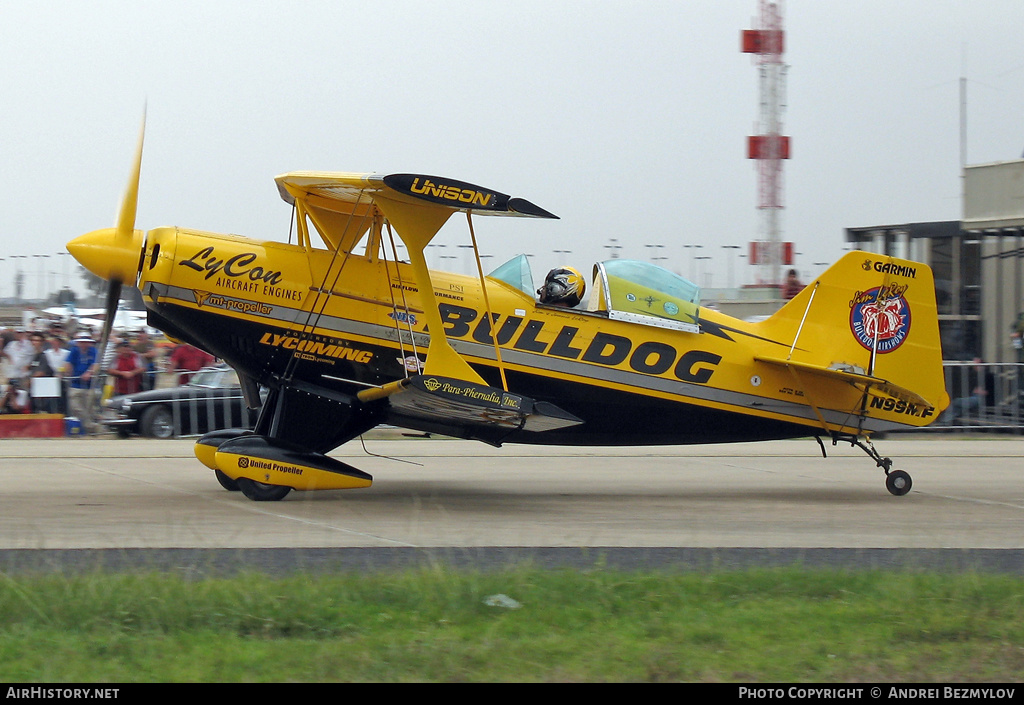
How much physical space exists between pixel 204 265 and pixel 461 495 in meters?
3.67

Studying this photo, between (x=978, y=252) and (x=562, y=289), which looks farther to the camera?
(x=978, y=252)

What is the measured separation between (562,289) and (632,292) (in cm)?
80

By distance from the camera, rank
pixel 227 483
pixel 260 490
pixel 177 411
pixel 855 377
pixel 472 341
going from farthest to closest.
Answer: pixel 177 411 → pixel 855 377 → pixel 227 483 → pixel 472 341 → pixel 260 490

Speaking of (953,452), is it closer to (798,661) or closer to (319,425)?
(319,425)

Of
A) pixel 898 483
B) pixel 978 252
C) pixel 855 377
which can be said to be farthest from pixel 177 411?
pixel 978 252

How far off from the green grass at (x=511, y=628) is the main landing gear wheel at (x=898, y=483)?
5231 millimetres

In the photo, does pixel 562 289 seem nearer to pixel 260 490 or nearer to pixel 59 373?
pixel 260 490

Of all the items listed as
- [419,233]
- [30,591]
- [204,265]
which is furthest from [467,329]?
[30,591]

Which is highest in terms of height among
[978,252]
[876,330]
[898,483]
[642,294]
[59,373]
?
[978,252]

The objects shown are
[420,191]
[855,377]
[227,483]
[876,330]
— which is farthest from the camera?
[876,330]

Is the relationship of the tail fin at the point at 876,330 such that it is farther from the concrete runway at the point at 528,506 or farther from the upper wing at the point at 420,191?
the upper wing at the point at 420,191

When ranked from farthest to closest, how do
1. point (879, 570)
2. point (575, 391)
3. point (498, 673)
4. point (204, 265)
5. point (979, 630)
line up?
point (575, 391) → point (204, 265) → point (879, 570) → point (979, 630) → point (498, 673)

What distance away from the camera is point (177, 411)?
57.1 ft

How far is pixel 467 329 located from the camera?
10633 mm
